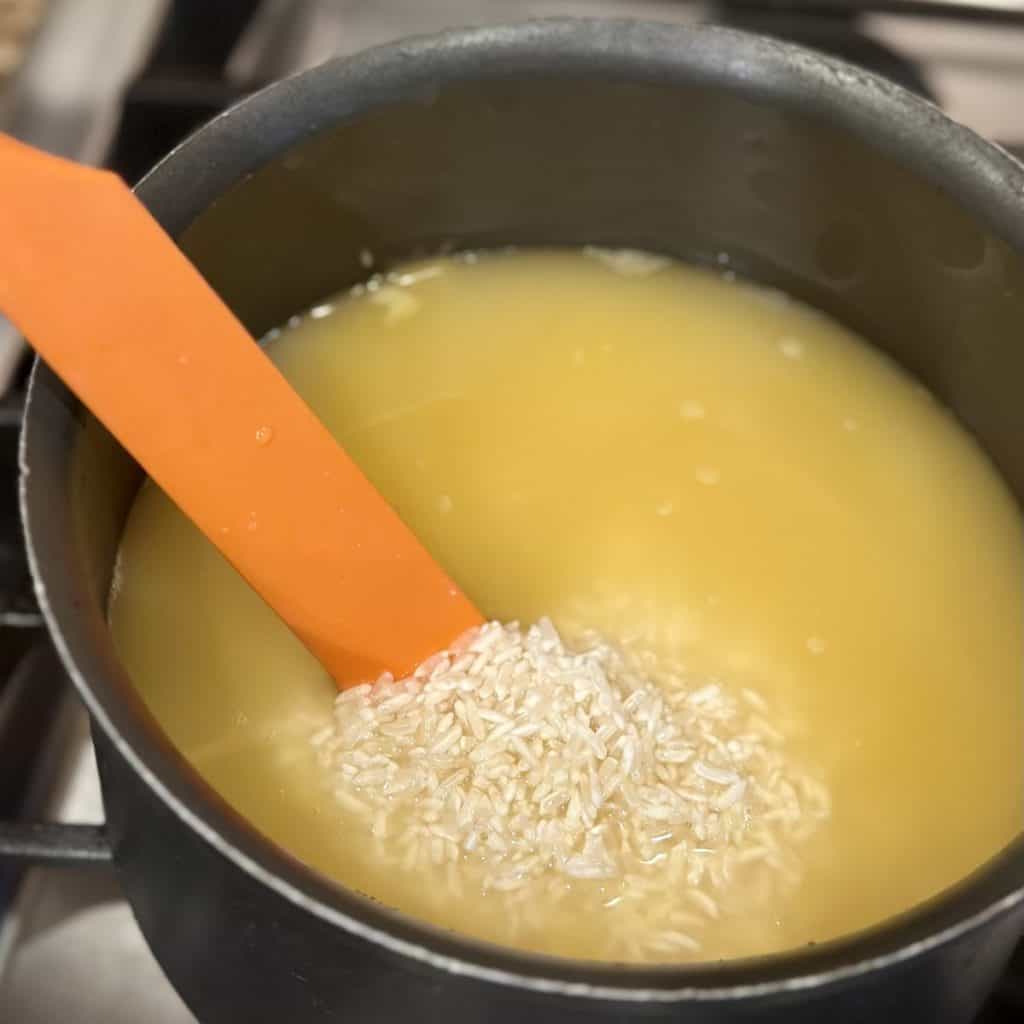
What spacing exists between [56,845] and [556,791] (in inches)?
14.7

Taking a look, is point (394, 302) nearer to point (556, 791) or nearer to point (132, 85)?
point (132, 85)

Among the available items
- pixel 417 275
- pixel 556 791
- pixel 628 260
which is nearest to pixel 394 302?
pixel 417 275

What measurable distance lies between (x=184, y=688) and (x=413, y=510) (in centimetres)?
26

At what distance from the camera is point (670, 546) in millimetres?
1188

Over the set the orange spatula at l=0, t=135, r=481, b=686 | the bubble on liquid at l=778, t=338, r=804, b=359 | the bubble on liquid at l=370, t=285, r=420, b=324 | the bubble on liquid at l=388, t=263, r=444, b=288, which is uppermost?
the bubble on liquid at l=778, t=338, r=804, b=359

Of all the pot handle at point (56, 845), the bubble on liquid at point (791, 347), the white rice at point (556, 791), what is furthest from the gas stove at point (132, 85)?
the bubble on liquid at point (791, 347)

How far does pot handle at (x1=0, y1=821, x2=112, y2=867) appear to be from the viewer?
0.97m

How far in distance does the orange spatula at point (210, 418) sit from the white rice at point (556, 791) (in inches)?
2.4

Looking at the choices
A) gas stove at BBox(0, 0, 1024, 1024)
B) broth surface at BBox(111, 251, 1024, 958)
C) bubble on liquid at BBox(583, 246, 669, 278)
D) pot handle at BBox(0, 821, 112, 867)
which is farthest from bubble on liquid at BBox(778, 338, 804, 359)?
pot handle at BBox(0, 821, 112, 867)

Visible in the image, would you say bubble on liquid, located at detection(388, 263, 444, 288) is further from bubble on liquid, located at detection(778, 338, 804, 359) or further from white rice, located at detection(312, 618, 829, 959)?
white rice, located at detection(312, 618, 829, 959)

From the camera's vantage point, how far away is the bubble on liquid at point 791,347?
1.35 m

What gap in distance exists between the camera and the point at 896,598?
1.18 meters

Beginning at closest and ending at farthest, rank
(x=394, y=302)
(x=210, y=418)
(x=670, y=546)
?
(x=210, y=418) → (x=670, y=546) → (x=394, y=302)

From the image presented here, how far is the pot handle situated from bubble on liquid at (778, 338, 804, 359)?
2.59 ft
